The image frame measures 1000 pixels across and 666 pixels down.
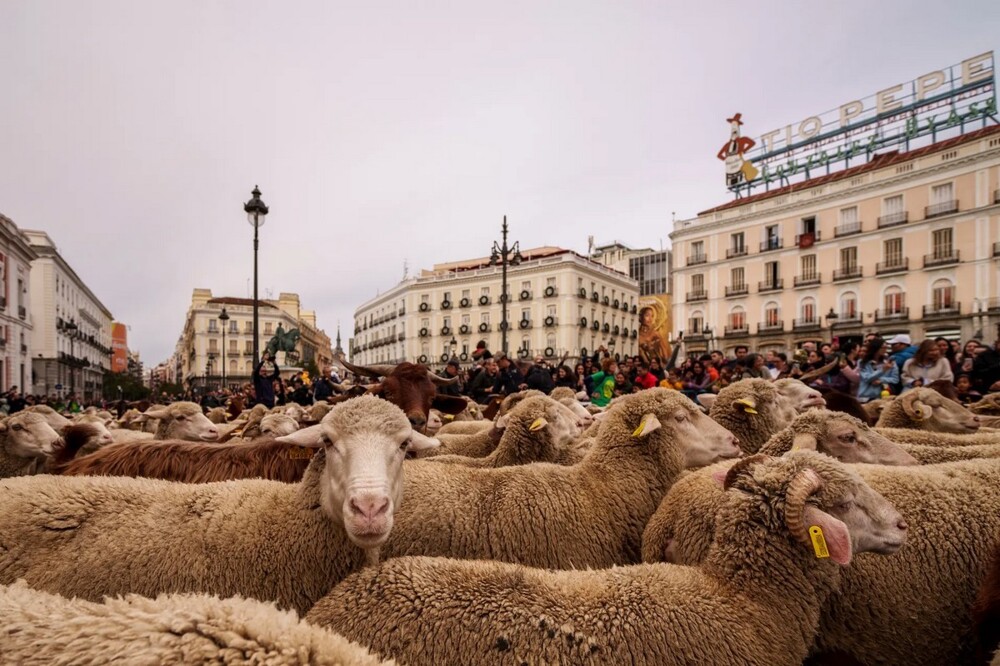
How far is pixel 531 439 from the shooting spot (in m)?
4.46

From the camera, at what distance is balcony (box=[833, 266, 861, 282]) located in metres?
36.2

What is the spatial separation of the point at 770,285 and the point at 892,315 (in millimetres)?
7779

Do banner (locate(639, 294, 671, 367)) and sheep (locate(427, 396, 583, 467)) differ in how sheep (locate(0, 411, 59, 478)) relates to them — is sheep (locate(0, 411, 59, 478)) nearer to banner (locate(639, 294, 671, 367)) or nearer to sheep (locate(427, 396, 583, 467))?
sheep (locate(427, 396, 583, 467))

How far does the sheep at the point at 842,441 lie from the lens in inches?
143

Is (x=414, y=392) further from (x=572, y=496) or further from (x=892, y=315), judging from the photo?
(x=892, y=315)

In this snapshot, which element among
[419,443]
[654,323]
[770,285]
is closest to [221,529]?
[419,443]

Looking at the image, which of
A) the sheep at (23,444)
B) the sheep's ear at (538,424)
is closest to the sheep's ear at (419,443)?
the sheep's ear at (538,424)

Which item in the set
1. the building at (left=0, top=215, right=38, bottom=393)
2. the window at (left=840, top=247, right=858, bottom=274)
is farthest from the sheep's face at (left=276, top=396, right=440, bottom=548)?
the building at (left=0, top=215, right=38, bottom=393)

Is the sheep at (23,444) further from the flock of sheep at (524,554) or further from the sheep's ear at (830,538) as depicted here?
the sheep's ear at (830,538)

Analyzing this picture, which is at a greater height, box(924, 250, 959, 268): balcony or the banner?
box(924, 250, 959, 268): balcony

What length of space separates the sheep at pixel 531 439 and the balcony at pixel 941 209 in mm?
39066

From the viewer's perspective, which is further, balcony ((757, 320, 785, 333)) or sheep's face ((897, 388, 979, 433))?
balcony ((757, 320, 785, 333))

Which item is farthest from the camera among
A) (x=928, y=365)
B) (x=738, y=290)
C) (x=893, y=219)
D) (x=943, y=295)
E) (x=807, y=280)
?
(x=738, y=290)

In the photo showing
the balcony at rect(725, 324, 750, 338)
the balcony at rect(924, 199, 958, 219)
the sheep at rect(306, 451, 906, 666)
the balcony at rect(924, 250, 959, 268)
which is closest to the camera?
the sheep at rect(306, 451, 906, 666)
